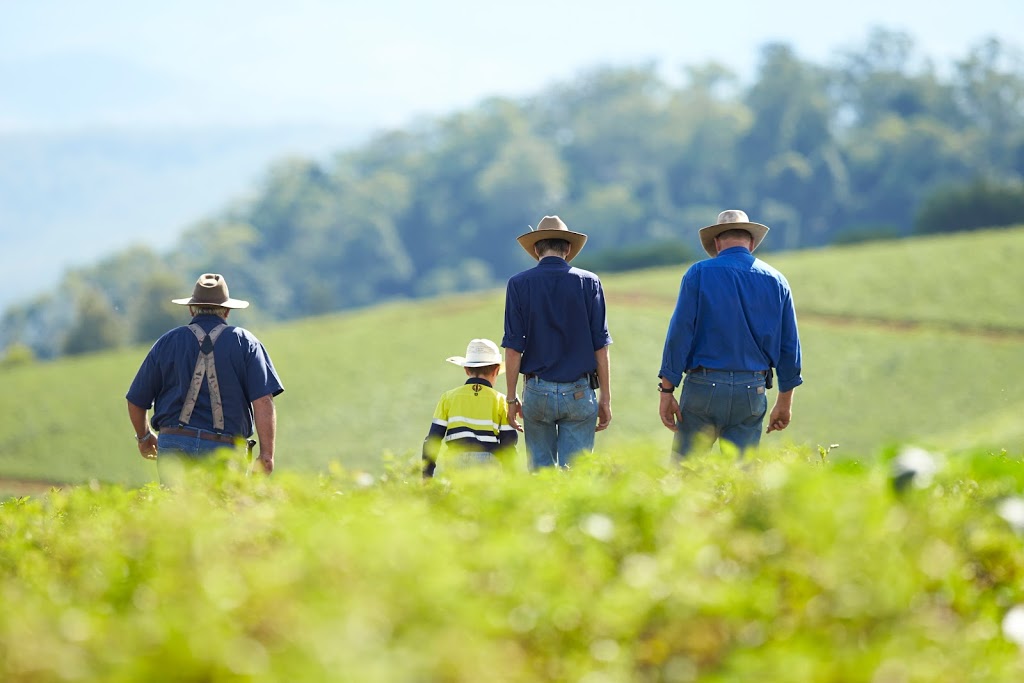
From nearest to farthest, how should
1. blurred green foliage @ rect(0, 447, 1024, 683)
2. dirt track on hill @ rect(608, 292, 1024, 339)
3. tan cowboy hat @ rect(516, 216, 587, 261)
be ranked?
blurred green foliage @ rect(0, 447, 1024, 683) → tan cowboy hat @ rect(516, 216, 587, 261) → dirt track on hill @ rect(608, 292, 1024, 339)

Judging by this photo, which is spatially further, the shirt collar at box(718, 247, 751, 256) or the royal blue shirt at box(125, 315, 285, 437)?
the shirt collar at box(718, 247, 751, 256)

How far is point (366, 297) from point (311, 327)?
257 feet

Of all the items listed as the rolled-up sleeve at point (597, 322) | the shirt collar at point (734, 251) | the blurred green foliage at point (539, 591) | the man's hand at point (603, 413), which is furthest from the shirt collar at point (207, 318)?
the shirt collar at point (734, 251)

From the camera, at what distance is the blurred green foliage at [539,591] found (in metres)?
2.91

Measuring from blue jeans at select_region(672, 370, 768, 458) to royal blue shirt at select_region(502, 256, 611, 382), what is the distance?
665 millimetres

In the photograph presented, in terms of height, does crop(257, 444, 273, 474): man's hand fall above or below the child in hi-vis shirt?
below

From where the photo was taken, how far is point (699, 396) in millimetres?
7051

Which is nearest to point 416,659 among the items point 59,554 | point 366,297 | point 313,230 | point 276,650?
point 276,650

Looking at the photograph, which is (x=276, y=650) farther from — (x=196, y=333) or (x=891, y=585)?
(x=196, y=333)

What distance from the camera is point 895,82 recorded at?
120688mm

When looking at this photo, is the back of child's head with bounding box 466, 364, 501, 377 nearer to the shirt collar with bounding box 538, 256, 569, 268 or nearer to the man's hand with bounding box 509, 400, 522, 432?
the man's hand with bounding box 509, 400, 522, 432

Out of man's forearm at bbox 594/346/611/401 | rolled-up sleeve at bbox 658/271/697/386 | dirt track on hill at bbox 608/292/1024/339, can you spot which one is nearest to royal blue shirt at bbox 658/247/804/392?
rolled-up sleeve at bbox 658/271/697/386

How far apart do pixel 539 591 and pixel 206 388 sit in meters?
4.11

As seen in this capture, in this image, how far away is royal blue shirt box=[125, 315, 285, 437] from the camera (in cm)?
702
